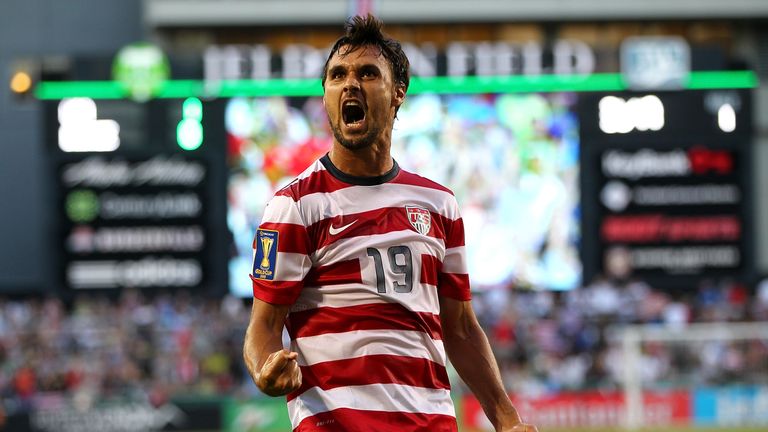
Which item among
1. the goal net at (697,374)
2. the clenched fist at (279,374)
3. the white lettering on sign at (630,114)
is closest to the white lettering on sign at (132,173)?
the white lettering on sign at (630,114)

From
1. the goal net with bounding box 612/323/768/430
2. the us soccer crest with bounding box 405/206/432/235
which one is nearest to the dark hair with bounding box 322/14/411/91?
the us soccer crest with bounding box 405/206/432/235

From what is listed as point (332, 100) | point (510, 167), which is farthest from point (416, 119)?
point (332, 100)

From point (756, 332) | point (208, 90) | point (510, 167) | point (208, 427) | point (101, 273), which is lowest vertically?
point (208, 427)

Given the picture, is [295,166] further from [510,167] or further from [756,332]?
[756,332]

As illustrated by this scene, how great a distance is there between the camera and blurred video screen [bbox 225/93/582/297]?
15.2 metres

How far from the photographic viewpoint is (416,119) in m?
15.2

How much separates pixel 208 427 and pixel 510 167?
4.94 metres

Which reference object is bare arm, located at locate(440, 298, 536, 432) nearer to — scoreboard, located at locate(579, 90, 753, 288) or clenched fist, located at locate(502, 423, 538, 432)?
clenched fist, located at locate(502, 423, 538, 432)

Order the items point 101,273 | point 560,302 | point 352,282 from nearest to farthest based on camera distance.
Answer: point 352,282 → point 101,273 → point 560,302

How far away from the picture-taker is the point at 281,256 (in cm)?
321

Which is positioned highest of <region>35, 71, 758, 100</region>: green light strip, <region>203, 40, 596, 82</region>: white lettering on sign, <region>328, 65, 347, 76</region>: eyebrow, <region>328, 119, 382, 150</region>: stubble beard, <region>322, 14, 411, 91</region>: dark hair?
<region>203, 40, 596, 82</region>: white lettering on sign

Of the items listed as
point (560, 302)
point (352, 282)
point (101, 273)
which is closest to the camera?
point (352, 282)

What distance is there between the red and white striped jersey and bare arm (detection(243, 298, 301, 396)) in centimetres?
4

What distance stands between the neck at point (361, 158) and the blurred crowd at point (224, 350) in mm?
12167
